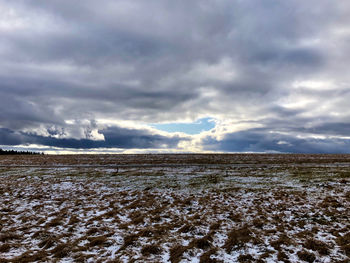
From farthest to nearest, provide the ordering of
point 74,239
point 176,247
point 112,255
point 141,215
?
point 141,215 < point 74,239 < point 176,247 < point 112,255

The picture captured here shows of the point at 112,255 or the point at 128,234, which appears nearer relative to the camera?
the point at 112,255

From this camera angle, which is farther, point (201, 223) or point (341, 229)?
point (201, 223)

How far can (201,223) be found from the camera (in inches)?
460

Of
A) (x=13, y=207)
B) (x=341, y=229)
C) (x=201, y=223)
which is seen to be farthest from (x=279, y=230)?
(x=13, y=207)

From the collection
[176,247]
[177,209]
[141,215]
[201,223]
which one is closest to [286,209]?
[201,223]

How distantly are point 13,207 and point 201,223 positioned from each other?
45.2 feet

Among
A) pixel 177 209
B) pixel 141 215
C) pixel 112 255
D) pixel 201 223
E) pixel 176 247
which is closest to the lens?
pixel 112 255

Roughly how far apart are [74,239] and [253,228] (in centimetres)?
904

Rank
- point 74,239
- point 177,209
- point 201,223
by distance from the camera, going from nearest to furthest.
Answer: point 74,239, point 201,223, point 177,209

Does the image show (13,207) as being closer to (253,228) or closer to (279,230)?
(253,228)

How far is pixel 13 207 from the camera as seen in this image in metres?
15.2

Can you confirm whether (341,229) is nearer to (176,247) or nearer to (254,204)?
(254,204)

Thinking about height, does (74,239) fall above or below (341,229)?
below

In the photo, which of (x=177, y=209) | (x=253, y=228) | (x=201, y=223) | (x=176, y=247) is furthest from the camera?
(x=177, y=209)
